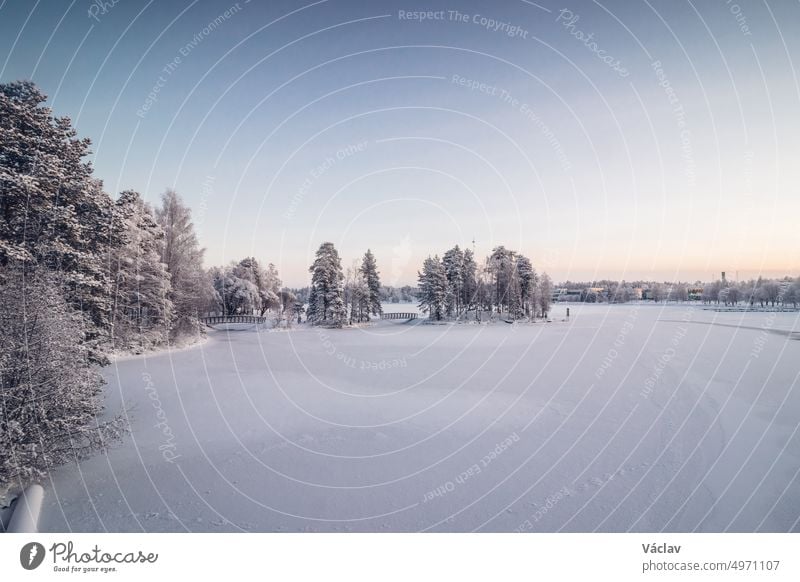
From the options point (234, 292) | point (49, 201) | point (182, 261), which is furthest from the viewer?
point (234, 292)

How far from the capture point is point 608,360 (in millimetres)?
22797

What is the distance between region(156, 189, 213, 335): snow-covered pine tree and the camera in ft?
100

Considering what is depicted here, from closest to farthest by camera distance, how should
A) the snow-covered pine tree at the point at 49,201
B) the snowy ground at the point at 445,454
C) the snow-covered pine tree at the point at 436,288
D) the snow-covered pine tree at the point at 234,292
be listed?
the snowy ground at the point at 445,454, the snow-covered pine tree at the point at 49,201, the snow-covered pine tree at the point at 234,292, the snow-covered pine tree at the point at 436,288

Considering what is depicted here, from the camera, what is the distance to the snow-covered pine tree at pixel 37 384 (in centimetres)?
726

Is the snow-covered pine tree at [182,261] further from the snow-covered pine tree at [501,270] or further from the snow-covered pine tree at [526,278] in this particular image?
the snow-covered pine tree at [526,278]

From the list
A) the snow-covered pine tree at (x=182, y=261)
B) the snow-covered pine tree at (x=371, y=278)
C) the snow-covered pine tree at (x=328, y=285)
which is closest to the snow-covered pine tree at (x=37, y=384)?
the snow-covered pine tree at (x=182, y=261)

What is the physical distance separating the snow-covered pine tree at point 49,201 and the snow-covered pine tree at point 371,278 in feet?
158

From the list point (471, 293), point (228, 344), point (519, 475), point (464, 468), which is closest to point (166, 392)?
point (464, 468)

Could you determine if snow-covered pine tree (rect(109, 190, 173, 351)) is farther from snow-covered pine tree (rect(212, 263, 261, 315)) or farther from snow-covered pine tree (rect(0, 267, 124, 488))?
snow-covered pine tree (rect(212, 263, 261, 315))

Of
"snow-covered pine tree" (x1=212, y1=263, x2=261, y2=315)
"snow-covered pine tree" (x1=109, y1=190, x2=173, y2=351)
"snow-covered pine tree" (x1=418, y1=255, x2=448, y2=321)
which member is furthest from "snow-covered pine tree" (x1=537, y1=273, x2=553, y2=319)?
"snow-covered pine tree" (x1=109, y1=190, x2=173, y2=351)

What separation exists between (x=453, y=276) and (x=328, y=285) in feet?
79.2

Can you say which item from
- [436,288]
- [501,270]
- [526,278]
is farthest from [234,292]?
[526,278]

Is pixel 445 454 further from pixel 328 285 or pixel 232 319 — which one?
pixel 232 319

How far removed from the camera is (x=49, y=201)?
1091 cm
